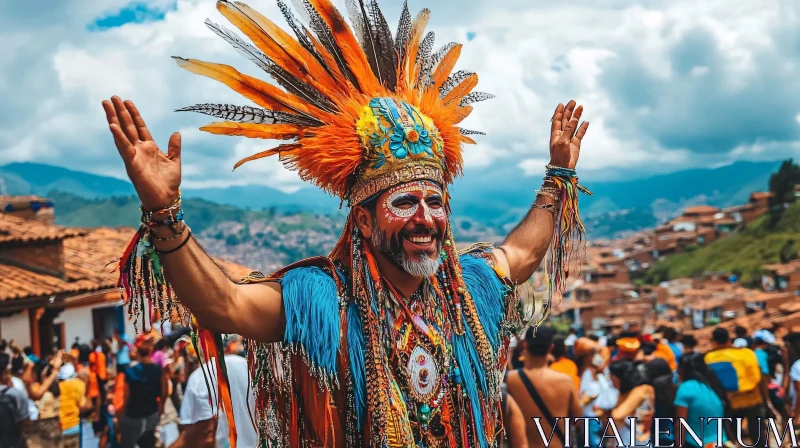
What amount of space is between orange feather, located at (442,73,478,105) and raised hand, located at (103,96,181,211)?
153cm

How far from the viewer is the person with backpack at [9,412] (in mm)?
7223

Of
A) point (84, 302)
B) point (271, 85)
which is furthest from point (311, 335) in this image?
point (84, 302)

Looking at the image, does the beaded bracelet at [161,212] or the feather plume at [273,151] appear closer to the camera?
the beaded bracelet at [161,212]

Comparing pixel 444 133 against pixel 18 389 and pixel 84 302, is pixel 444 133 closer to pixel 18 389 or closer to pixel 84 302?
pixel 18 389

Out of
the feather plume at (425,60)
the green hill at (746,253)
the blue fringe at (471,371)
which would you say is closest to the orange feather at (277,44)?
the feather plume at (425,60)

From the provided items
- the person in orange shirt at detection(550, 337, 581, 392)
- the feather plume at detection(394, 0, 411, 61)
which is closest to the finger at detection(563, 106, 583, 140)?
the feather plume at detection(394, 0, 411, 61)

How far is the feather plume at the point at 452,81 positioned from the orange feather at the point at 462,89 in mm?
11

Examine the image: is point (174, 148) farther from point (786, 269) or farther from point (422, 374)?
point (786, 269)

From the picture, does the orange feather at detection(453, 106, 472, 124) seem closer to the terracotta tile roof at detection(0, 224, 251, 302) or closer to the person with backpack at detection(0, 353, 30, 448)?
the person with backpack at detection(0, 353, 30, 448)

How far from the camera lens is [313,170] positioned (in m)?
3.00

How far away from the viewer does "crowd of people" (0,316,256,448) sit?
6980 millimetres

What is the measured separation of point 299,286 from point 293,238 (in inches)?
7550

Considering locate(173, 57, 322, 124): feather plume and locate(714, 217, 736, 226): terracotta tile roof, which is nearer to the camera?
locate(173, 57, 322, 124): feather plume

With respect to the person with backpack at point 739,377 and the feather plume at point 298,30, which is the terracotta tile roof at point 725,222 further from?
the feather plume at point 298,30
